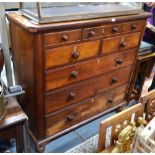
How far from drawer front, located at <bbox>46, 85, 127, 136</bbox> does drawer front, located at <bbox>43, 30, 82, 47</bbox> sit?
21.2 inches

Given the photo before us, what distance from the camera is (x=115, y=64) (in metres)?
1.68

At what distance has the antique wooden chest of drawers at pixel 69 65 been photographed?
1.22m

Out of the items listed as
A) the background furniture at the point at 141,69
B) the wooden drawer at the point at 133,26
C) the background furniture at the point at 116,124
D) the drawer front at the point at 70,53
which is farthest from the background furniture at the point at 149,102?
the background furniture at the point at 141,69

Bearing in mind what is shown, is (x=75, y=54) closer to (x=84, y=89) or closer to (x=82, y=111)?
(x=84, y=89)

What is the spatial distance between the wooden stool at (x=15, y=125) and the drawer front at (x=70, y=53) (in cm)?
32

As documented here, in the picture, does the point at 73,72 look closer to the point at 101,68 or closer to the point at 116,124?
the point at 101,68

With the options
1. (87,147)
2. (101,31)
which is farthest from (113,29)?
(87,147)

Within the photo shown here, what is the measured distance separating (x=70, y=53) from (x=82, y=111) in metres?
0.58

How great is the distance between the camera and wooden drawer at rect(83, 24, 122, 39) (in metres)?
1.33

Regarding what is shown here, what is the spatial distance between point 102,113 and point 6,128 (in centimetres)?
98

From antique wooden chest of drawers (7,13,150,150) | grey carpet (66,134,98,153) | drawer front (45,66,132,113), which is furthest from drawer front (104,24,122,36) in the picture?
grey carpet (66,134,98,153)

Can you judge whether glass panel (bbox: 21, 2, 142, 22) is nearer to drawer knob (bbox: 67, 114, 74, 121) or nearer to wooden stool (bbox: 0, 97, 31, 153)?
wooden stool (bbox: 0, 97, 31, 153)

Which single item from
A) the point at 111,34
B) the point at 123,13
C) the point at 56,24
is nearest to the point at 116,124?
the point at 56,24

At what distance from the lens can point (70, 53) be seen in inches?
51.9
